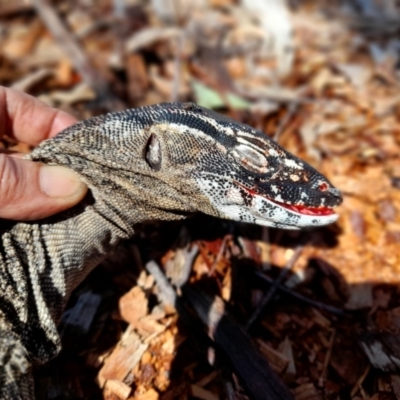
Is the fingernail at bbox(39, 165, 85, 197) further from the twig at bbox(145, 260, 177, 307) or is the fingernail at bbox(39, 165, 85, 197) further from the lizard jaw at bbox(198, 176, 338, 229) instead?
the twig at bbox(145, 260, 177, 307)

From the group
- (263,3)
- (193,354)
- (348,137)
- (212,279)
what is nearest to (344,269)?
(212,279)

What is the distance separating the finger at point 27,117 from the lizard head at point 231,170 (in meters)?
1.14

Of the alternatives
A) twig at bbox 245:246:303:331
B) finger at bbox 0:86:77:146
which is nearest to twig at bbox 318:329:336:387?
twig at bbox 245:246:303:331

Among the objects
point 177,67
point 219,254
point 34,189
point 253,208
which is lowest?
point 219,254

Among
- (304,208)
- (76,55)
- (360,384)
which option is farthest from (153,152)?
(76,55)

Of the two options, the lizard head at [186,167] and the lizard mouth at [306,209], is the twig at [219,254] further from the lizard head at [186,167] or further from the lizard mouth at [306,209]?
the lizard mouth at [306,209]

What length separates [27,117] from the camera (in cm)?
348

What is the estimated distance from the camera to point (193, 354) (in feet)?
9.69

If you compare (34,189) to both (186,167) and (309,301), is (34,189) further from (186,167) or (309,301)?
(309,301)

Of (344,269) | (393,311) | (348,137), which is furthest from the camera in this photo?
(348,137)

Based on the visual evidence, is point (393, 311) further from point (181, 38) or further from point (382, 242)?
point (181, 38)

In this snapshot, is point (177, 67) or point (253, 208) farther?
point (177, 67)

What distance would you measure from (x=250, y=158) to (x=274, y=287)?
104cm

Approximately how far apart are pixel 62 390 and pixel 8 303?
65cm
